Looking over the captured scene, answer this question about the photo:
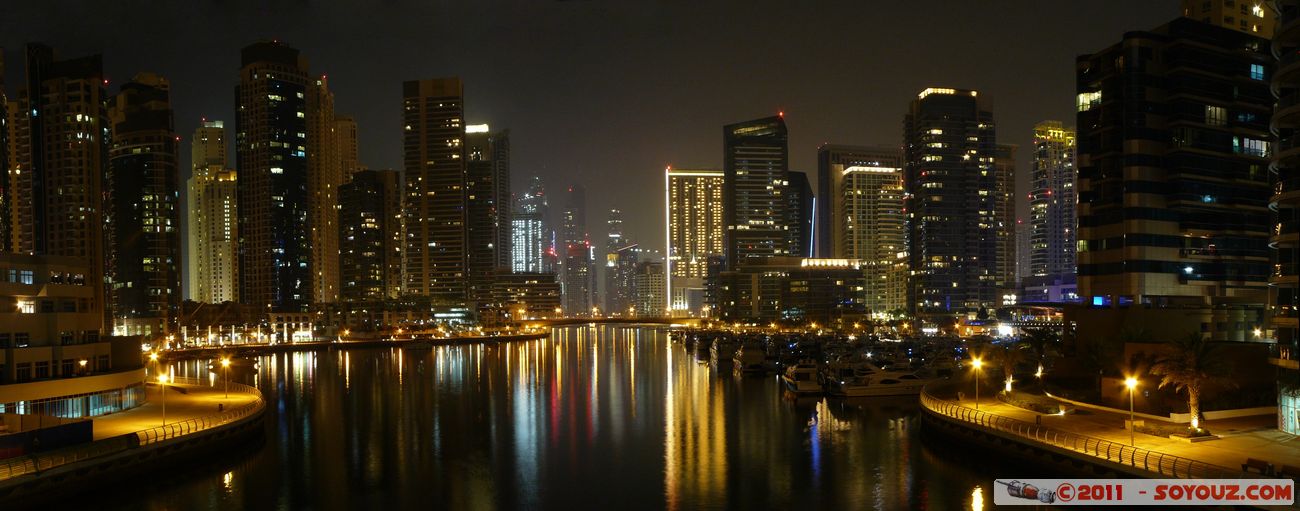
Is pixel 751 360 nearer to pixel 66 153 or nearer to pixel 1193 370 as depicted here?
pixel 1193 370

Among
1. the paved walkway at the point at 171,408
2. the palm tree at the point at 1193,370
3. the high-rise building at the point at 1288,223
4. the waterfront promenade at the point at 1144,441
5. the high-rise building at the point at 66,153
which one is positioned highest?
the high-rise building at the point at 66,153

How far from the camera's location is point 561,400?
235ft

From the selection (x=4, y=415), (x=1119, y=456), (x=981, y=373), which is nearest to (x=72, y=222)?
(x=4, y=415)

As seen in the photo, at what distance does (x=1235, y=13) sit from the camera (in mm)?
74562

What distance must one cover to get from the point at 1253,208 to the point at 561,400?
55845mm

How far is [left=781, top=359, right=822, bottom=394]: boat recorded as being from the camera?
70.8 m

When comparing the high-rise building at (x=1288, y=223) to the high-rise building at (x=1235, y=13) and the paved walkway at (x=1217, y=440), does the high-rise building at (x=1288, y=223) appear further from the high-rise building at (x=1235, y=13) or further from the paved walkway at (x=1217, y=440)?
the high-rise building at (x=1235, y=13)

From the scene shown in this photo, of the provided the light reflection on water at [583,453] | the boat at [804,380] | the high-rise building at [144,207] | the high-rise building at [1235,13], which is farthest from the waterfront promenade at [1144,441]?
the high-rise building at [144,207]

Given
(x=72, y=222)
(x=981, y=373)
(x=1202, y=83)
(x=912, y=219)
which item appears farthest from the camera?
(x=912, y=219)

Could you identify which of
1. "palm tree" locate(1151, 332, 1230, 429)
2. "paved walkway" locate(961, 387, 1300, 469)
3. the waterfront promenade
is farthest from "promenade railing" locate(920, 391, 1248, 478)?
"palm tree" locate(1151, 332, 1230, 429)

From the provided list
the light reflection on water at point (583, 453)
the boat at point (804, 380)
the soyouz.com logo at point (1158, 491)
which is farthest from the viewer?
the boat at point (804, 380)

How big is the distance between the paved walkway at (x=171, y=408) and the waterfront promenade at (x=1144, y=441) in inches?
1665

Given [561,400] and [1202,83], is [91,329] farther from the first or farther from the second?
[1202,83]

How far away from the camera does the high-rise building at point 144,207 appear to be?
18300cm
